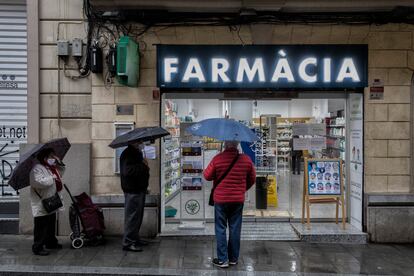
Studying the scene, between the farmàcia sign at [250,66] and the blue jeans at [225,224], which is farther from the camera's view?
the farmàcia sign at [250,66]

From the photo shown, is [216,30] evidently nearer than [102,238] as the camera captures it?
No

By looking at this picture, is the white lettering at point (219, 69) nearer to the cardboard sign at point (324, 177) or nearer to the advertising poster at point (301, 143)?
the advertising poster at point (301, 143)

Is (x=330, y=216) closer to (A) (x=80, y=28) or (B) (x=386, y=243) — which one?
(B) (x=386, y=243)

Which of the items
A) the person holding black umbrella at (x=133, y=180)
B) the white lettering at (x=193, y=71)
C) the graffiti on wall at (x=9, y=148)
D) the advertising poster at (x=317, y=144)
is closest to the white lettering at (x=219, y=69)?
the white lettering at (x=193, y=71)

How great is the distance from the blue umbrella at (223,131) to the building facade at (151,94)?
2.02 m

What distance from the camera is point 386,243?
813 centimetres

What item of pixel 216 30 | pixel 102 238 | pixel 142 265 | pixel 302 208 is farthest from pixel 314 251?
pixel 216 30

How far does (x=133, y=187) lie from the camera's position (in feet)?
23.7

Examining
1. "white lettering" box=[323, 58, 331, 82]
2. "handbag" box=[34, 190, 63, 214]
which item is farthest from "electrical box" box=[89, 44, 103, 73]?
"white lettering" box=[323, 58, 331, 82]

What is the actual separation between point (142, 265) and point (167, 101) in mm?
3336

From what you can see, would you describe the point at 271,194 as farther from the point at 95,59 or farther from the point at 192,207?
the point at 95,59

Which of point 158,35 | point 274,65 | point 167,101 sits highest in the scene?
point 158,35

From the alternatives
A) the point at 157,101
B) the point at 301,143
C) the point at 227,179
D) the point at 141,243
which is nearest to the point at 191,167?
the point at 157,101

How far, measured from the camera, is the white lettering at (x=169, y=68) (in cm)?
833
